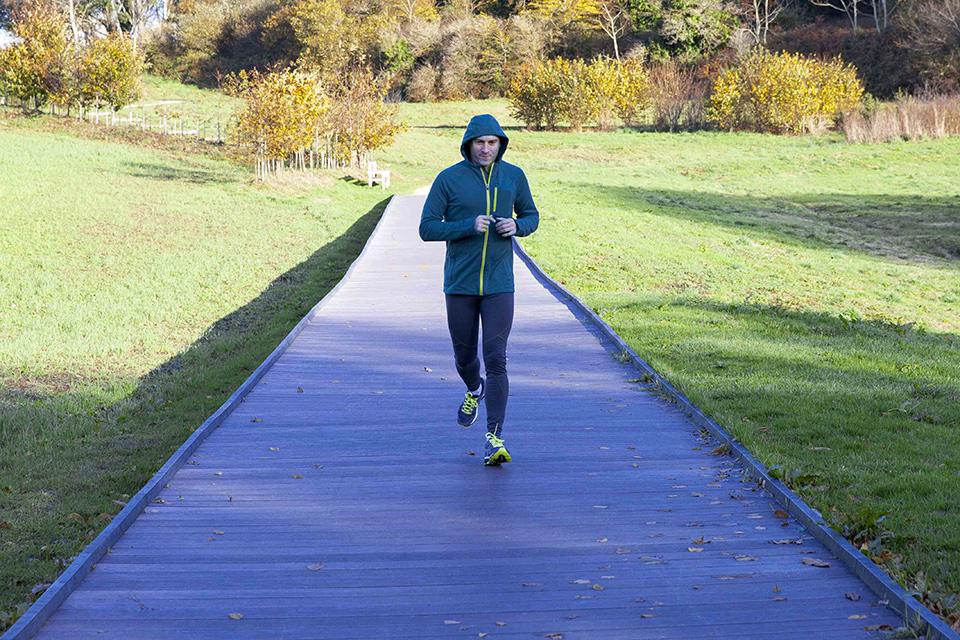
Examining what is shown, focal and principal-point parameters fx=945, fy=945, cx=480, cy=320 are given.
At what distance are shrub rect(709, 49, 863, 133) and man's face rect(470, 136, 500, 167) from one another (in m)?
41.6

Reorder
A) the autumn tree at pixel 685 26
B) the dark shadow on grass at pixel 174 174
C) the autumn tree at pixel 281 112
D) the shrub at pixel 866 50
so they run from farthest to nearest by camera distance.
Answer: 1. the autumn tree at pixel 685 26
2. the shrub at pixel 866 50
3. the dark shadow on grass at pixel 174 174
4. the autumn tree at pixel 281 112

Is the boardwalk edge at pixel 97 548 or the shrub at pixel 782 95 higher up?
the shrub at pixel 782 95

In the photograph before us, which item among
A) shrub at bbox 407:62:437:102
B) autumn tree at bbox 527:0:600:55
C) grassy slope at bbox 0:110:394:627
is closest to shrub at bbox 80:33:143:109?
grassy slope at bbox 0:110:394:627

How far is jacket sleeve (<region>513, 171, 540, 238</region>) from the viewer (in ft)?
18.6

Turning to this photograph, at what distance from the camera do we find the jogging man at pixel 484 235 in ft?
18.2

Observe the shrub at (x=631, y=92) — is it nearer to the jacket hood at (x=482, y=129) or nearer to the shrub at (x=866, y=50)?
the shrub at (x=866, y=50)

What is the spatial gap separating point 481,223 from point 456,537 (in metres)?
1.76

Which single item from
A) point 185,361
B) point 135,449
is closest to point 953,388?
point 135,449

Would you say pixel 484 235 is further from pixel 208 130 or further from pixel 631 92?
pixel 631 92

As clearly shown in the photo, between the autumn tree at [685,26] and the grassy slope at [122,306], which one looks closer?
the grassy slope at [122,306]

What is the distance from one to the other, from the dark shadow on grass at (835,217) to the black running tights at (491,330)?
17048 millimetres

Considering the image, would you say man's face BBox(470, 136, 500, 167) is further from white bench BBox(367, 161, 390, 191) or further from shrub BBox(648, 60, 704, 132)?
shrub BBox(648, 60, 704, 132)

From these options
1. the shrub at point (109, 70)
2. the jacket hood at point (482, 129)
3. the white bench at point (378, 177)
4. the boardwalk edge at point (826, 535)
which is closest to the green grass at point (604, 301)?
the boardwalk edge at point (826, 535)

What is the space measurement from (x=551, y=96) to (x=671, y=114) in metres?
6.03
